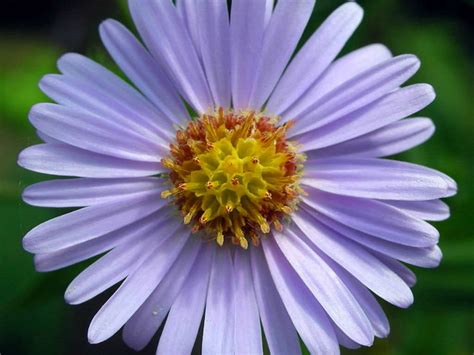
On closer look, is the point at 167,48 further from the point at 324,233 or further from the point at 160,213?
the point at 324,233

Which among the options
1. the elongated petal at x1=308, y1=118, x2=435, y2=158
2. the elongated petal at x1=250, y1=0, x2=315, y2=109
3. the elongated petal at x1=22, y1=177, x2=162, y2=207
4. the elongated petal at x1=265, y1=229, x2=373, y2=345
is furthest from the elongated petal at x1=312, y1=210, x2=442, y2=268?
the elongated petal at x1=22, y1=177, x2=162, y2=207

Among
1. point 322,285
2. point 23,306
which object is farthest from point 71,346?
point 322,285

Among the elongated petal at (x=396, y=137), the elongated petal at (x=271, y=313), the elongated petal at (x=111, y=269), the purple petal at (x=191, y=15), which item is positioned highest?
the purple petal at (x=191, y=15)

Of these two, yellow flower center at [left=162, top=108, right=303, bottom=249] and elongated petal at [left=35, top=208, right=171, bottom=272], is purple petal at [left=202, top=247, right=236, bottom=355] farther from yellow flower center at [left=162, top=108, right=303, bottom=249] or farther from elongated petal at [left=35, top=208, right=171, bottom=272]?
elongated petal at [left=35, top=208, right=171, bottom=272]

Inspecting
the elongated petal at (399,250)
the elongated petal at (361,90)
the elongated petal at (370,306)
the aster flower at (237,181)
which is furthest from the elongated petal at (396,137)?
the elongated petal at (370,306)

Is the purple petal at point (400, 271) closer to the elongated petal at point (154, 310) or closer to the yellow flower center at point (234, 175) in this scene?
the yellow flower center at point (234, 175)

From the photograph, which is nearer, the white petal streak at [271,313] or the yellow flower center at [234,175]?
the white petal streak at [271,313]
